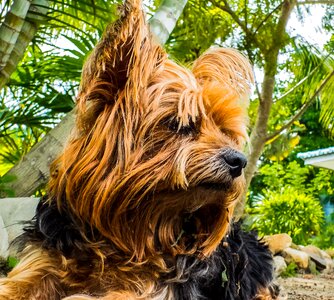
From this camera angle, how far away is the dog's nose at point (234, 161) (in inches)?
128

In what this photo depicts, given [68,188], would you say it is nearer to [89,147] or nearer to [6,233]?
[89,147]

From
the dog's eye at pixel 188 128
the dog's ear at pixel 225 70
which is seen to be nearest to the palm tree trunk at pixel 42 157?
the dog's ear at pixel 225 70

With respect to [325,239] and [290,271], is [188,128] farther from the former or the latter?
[325,239]

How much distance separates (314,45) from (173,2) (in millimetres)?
5038

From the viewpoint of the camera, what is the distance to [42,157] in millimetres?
6426

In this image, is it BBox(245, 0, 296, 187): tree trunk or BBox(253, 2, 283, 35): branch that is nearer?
BBox(245, 0, 296, 187): tree trunk

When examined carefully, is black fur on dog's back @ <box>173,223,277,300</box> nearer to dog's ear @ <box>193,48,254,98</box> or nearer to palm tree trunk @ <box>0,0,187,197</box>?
dog's ear @ <box>193,48,254,98</box>

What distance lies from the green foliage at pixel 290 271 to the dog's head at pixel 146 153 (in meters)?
6.94

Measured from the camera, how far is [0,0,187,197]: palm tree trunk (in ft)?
21.0

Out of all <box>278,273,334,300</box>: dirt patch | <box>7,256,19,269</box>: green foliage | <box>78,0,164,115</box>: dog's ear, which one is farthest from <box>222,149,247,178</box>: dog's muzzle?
<box>278,273,334,300</box>: dirt patch

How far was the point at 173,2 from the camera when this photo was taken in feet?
21.7

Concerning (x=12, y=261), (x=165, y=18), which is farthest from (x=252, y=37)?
(x=12, y=261)

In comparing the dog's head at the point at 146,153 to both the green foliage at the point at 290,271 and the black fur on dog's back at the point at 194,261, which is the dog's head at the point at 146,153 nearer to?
the black fur on dog's back at the point at 194,261

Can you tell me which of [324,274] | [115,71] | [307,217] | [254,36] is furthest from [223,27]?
[307,217]
